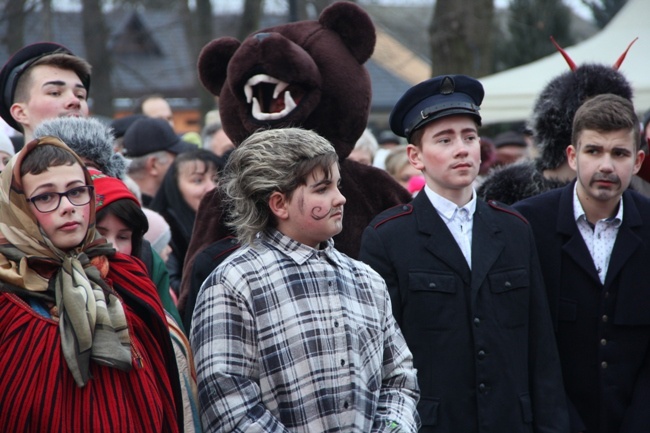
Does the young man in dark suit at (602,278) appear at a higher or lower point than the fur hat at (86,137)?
lower

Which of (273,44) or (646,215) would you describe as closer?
(646,215)

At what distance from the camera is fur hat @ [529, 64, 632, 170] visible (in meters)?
4.75

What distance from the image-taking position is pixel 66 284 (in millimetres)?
2852

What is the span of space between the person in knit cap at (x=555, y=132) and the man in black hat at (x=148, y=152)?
120 inches

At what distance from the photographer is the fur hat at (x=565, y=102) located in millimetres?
4754

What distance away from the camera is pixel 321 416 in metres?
3.09

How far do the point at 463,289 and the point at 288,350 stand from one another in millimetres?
902

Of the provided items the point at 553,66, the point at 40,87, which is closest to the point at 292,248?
the point at 40,87

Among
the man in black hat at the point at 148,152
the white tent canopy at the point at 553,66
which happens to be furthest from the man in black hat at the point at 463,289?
the white tent canopy at the point at 553,66

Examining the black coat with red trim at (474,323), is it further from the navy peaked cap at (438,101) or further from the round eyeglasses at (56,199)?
the round eyeglasses at (56,199)

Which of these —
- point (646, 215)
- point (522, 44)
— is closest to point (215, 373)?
point (646, 215)

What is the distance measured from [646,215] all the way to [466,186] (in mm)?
908

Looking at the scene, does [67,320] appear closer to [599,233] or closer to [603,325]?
[603,325]

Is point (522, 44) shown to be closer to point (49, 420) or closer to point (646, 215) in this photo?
point (646, 215)
